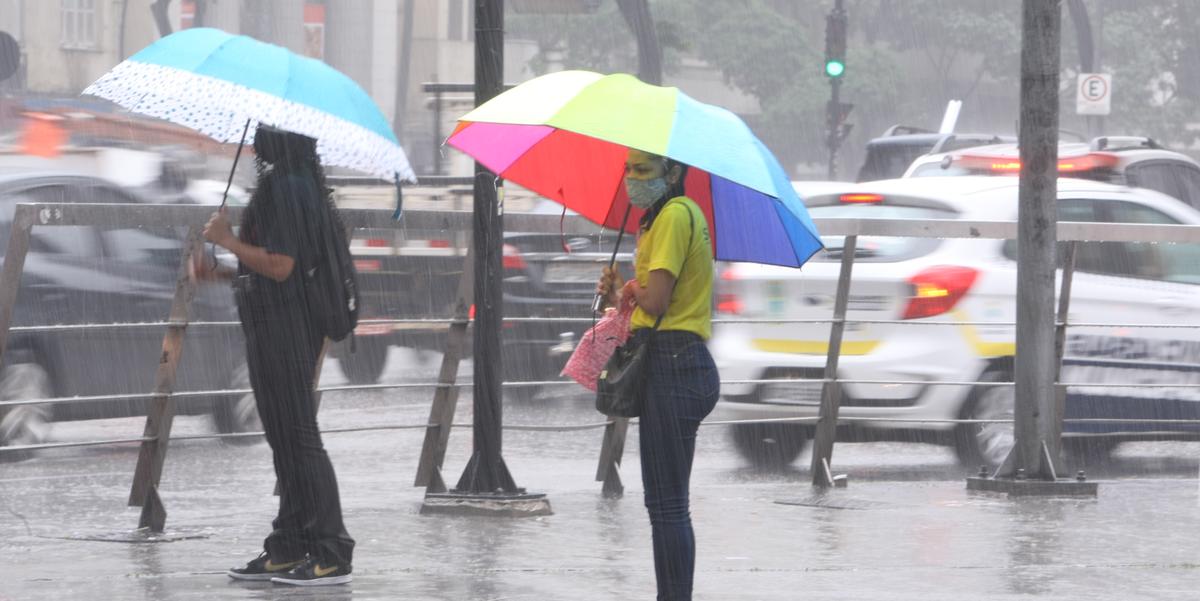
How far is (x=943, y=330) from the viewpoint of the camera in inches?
406

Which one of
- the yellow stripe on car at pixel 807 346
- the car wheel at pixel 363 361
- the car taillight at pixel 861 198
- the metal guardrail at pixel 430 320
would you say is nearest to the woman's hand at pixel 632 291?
the metal guardrail at pixel 430 320

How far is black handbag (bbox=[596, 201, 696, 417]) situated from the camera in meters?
5.84

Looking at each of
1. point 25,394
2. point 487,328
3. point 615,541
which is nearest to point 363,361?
point 487,328

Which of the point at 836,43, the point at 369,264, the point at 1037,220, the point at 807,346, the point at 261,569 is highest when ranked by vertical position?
the point at 836,43

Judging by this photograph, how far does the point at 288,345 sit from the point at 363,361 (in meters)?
3.03

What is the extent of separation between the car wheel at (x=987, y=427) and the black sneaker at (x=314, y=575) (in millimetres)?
4571

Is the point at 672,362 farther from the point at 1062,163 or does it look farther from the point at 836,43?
the point at 836,43

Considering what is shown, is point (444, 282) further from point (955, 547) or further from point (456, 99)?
point (456, 99)

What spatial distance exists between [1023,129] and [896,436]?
7.50ft

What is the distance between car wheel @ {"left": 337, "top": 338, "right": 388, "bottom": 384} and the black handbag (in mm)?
3252

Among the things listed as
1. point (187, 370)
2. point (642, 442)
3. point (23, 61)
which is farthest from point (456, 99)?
point (23, 61)

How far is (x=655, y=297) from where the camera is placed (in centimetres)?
573

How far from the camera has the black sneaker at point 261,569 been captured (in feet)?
22.0

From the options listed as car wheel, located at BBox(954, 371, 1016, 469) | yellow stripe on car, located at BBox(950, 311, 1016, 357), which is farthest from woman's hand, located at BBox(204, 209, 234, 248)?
car wheel, located at BBox(954, 371, 1016, 469)
